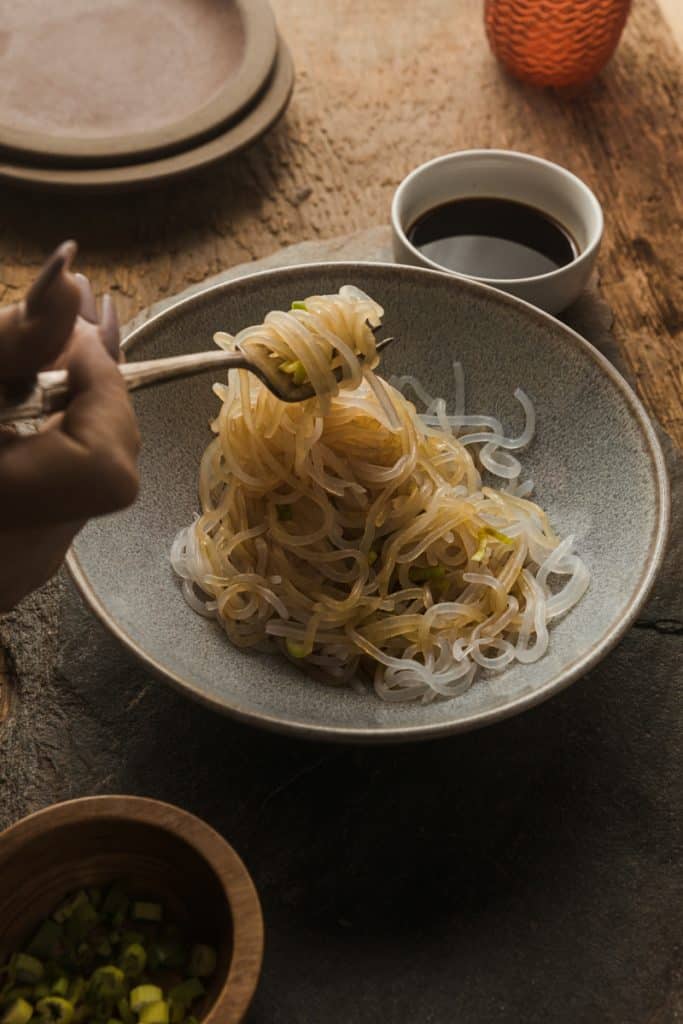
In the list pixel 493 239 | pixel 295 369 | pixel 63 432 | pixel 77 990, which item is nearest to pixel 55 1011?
pixel 77 990

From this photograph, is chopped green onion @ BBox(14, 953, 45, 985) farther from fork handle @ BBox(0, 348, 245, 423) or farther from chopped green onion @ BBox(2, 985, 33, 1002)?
fork handle @ BBox(0, 348, 245, 423)

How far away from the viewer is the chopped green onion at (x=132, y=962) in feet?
5.78

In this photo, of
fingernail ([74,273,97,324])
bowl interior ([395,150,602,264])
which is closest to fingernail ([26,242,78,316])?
fingernail ([74,273,97,324])

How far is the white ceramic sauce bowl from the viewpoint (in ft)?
9.14

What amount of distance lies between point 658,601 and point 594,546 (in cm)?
22

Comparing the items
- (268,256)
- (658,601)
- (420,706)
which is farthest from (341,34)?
(420,706)

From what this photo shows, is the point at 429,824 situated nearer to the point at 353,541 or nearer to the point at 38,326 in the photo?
the point at 353,541

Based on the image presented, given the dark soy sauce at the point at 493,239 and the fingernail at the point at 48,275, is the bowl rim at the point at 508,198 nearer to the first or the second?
the dark soy sauce at the point at 493,239

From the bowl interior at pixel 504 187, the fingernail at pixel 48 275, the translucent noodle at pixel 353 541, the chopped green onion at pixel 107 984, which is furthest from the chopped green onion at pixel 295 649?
the bowl interior at pixel 504 187

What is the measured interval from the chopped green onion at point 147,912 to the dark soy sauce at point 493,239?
1.67m

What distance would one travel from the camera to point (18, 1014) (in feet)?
5.58

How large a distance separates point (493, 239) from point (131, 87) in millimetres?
1164

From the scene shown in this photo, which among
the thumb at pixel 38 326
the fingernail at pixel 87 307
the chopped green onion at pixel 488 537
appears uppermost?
the thumb at pixel 38 326

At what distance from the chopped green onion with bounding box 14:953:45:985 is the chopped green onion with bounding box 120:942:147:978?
129 mm
